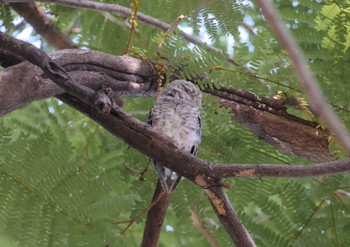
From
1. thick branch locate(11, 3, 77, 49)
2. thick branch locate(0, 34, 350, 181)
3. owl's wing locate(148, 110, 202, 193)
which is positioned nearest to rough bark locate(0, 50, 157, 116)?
thick branch locate(0, 34, 350, 181)

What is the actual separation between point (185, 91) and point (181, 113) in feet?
0.50

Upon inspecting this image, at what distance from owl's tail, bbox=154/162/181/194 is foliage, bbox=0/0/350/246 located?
0.26 metres

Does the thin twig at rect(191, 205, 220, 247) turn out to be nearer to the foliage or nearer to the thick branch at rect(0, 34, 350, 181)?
A: the foliage

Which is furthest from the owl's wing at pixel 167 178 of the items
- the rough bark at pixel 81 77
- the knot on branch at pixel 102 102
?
the knot on branch at pixel 102 102

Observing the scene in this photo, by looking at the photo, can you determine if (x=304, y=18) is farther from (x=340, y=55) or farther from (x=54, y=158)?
(x=54, y=158)

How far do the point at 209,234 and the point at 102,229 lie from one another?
2.09ft

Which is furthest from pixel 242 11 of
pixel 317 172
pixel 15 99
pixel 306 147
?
pixel 15 99

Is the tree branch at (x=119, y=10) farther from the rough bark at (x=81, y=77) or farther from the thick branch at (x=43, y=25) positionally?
the thick branch at (x=43, y=25)

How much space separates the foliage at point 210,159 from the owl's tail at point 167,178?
26cm

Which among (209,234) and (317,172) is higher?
(317,172)

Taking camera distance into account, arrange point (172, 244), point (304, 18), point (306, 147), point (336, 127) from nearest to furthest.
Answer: point (336, 127) → point (306, 147) → point (304, 18) → point (172, 244)

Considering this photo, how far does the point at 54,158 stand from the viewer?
231cm

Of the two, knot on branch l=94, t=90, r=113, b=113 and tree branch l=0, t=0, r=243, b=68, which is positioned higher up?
tree branch l=0, t=0, r=243, b=68

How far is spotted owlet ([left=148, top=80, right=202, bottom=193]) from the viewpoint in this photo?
215cm
